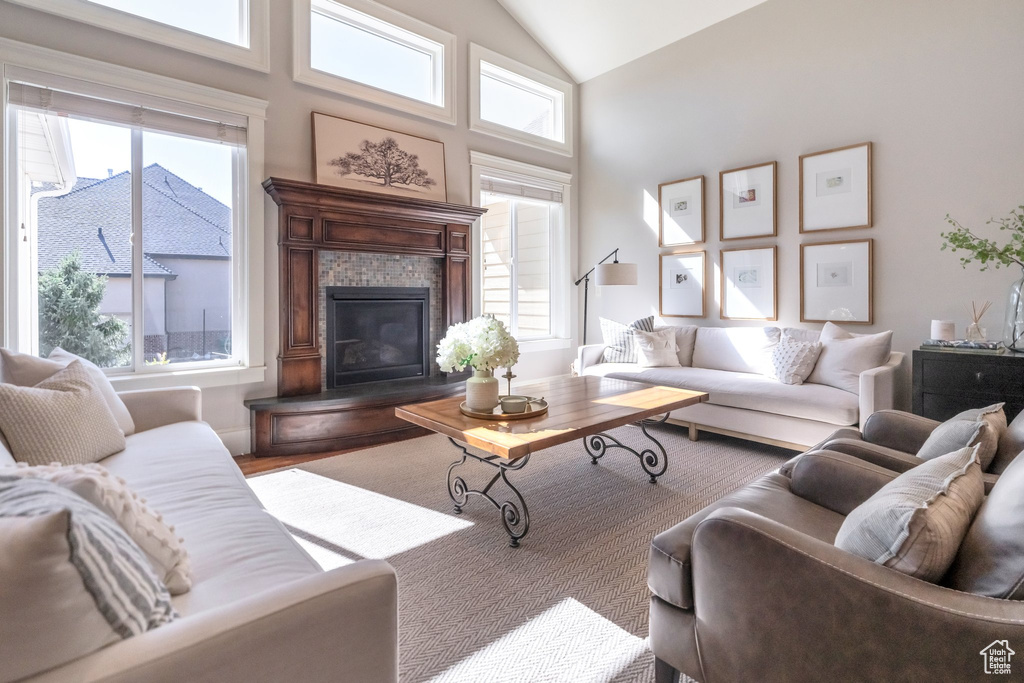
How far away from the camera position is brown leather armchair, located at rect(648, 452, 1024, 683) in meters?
0.87

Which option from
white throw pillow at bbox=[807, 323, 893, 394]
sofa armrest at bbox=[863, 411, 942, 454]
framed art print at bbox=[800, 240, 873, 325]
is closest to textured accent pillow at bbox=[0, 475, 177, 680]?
sofa armrest at bbox=[863, 411, 942, 454]

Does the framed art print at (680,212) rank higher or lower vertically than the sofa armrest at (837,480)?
higher

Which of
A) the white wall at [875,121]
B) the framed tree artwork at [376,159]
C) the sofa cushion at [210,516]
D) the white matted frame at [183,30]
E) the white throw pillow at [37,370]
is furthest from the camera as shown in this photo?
the framed tree artwork at [376,159]

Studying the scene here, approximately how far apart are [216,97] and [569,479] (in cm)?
342

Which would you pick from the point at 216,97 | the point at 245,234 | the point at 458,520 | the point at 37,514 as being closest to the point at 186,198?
the point at 245,234

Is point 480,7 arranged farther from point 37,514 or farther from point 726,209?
point 37,514

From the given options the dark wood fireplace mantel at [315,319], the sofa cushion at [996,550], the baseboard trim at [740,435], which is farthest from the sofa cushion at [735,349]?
the sofa cushion at [996,550]

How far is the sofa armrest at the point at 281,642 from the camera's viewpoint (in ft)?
2.44

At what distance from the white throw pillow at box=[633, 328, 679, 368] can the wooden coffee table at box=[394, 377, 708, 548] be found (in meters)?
1.05

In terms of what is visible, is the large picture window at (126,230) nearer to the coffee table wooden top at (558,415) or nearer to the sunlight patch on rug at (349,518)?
the sunlight patch on rug at (349,518)

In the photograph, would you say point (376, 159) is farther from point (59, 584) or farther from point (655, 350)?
point (59, 584)

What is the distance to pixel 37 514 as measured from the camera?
70 cm

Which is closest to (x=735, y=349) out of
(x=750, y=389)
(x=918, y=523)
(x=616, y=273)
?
(x=750, y=389)

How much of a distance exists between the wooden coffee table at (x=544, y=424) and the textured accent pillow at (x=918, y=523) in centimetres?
124
